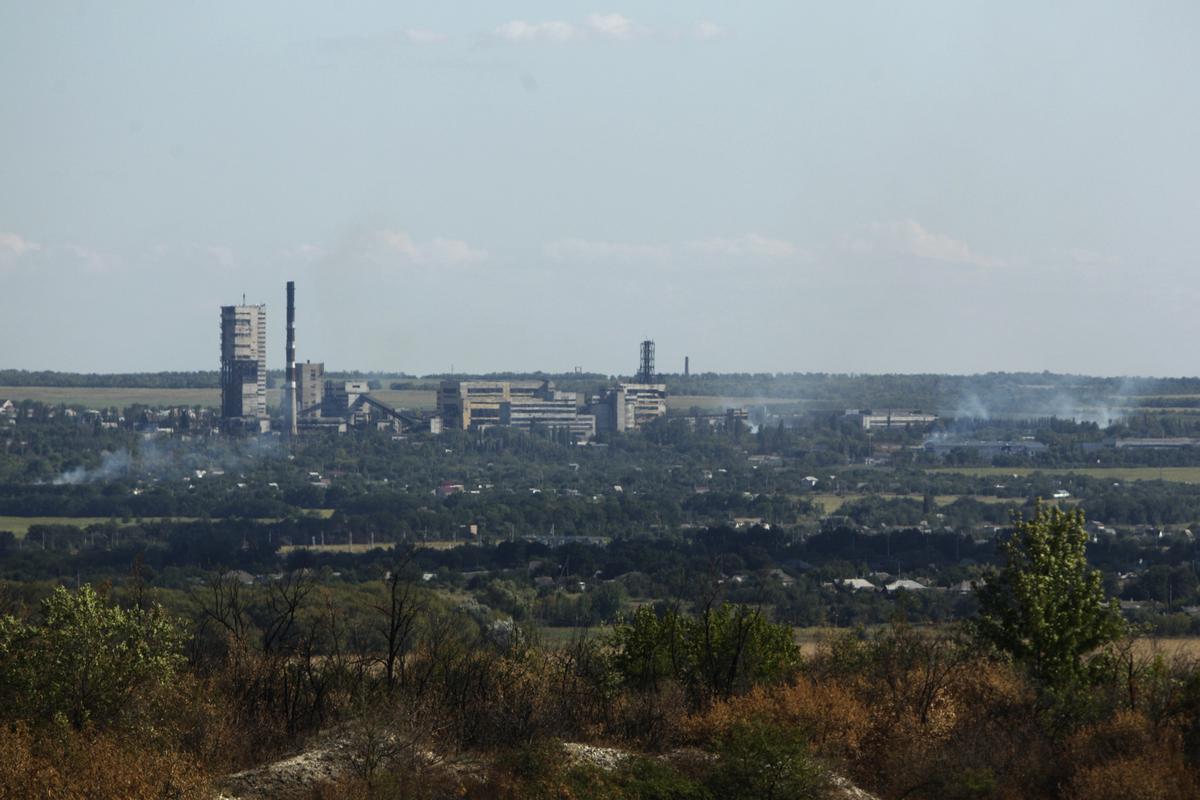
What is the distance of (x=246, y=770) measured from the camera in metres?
33.1

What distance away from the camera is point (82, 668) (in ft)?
111

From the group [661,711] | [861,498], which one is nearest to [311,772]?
[661,711]

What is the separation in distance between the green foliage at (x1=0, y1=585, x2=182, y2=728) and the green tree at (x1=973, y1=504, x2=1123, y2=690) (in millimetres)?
17984

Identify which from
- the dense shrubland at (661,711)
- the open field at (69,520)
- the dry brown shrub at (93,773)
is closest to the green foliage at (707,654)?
the dense shrubland at (661,711)

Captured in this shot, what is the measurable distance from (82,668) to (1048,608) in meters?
20.1

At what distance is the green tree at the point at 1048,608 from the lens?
39.9m

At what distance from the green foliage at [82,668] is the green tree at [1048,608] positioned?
17984 millimetres

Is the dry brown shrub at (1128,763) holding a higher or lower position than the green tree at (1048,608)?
lower

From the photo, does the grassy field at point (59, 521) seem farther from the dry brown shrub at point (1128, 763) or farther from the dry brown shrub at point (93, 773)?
the dry brown shrub at point (1128, 763)

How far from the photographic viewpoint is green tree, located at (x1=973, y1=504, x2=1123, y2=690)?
3988 centimetres

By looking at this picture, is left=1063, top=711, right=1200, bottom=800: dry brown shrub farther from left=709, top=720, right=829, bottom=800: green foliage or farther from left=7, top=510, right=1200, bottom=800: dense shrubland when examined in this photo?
left=709, top=720, right=829, bottom=800: green foliage

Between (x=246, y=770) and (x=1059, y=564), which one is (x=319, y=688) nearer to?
(x=246, y=770)

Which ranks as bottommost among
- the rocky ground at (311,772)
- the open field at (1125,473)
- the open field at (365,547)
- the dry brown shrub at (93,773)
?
the open field at (365,547)

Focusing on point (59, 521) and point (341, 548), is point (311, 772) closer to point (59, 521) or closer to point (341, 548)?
point (341, 548)
